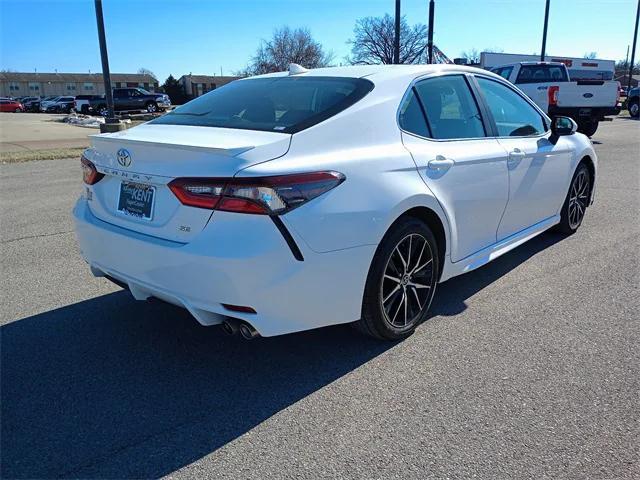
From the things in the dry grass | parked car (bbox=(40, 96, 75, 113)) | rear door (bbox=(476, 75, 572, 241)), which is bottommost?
the dry grass

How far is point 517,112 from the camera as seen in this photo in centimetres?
461

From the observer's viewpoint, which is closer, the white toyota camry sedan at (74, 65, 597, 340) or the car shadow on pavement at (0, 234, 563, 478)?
the car shadow on pavement at (0, 234, 563, 478)

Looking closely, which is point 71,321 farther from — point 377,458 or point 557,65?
point 557,65

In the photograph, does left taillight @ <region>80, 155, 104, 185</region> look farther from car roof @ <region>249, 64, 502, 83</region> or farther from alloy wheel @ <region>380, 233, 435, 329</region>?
alloy wheel @ <region>380, 233, 435, 329</region>

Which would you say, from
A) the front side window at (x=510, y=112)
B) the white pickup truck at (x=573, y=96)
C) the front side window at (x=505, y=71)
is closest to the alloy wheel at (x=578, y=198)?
the front side window at (x=510, y=112)

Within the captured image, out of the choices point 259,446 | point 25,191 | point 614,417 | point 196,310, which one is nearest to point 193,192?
point 196,310

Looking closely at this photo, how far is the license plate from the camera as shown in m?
2.86

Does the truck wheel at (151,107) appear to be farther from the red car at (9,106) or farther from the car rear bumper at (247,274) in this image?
the car rear bumper at (247,274)

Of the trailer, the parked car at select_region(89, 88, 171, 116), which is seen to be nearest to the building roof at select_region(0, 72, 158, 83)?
the parked car at select_region(89, 88, 171, 116)

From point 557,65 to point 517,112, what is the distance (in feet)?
49.3

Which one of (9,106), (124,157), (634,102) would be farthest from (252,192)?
(9,106)

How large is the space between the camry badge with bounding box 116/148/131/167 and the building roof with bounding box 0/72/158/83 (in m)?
115

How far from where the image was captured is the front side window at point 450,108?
3586mm

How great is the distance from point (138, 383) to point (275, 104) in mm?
1817
